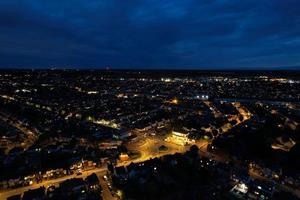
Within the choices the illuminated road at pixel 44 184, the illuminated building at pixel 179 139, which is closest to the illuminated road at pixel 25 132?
the illuminated road at pixel 44 184

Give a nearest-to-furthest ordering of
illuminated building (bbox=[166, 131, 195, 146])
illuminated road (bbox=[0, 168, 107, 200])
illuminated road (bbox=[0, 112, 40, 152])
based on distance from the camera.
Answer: illuminated road (bbox=[0, 168, 107, 200]) → illuminated building (bbox=[166, 131, 195, 146]) → illuminated road (bbox=[0, 112, 40, 152])

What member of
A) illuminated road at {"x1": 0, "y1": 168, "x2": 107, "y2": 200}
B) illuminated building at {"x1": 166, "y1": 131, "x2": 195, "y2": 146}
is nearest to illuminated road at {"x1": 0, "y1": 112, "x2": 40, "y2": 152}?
illuminated road at {"x1": 0, "y1": 168, "x2": 107, "y2": 200}

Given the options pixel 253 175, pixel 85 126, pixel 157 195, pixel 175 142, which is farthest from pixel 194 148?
pixel 85 126

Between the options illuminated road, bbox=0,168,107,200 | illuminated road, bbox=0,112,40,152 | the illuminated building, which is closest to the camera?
illuminated road, bbox=0,168,107,200

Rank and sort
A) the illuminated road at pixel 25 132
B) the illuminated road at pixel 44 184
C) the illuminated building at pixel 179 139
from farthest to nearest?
1. the illuminated road at pixel 25 132
2. the illuminated building at pixel 179 139
3. the illuminated road at pixel 44 184

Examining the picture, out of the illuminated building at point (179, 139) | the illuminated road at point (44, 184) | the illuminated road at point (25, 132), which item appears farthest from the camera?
the illuminated road at point (25, 132)

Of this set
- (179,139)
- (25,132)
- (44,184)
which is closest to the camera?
(44,184)

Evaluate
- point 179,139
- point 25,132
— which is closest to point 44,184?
point 179,139

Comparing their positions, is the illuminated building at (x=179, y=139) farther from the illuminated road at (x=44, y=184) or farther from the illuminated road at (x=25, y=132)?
the illuminated road at (x=25, y=132)

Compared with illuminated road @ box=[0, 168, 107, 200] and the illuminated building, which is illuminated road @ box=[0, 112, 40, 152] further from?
the illuminated building

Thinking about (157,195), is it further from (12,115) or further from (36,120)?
(12,115)

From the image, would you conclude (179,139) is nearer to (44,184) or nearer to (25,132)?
(44,184)
